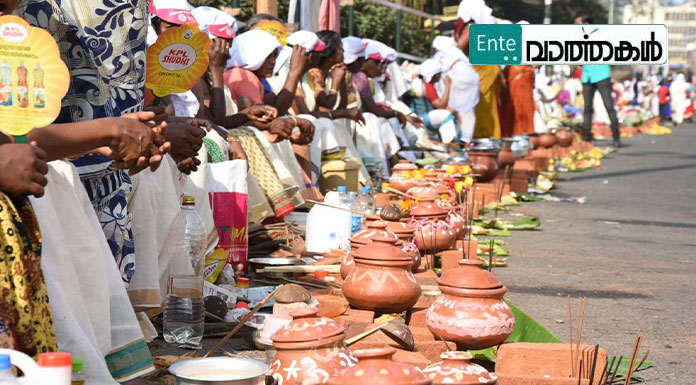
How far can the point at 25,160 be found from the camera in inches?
90.7

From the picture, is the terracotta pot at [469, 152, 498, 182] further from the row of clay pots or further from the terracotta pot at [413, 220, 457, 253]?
the row of clay pots

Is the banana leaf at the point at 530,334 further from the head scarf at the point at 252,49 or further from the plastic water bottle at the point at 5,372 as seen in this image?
the head scarf at the point at 252,49

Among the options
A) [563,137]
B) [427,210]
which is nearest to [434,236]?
[427,210]

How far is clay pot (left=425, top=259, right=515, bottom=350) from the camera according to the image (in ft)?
11.0

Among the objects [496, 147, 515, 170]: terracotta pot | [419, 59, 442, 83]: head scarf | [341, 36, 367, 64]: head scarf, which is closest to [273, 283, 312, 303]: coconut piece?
[341, 36, 367, 64]: head scarf

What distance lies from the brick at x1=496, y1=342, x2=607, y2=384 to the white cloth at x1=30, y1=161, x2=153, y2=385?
115 centimetres

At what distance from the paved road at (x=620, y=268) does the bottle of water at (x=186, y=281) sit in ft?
5.07

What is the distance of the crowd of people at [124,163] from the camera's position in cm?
238

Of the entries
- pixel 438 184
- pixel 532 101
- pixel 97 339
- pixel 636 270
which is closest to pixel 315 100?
pixel 438 184

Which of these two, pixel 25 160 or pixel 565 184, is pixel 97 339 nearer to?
pixel 25 160

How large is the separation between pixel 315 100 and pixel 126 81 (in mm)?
5256

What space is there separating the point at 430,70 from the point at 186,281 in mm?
9267

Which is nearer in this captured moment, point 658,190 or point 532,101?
point 658,190

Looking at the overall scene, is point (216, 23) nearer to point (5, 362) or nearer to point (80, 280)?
point (80, 280)
